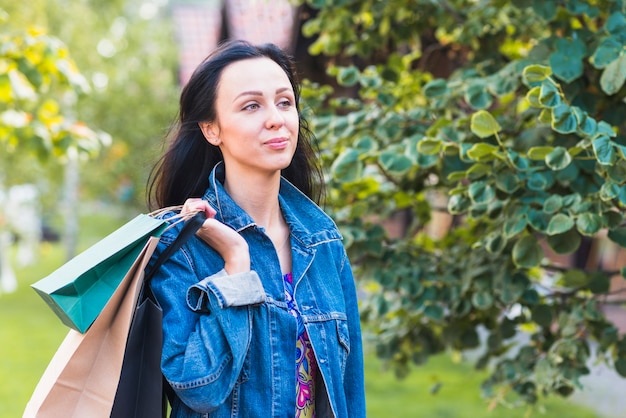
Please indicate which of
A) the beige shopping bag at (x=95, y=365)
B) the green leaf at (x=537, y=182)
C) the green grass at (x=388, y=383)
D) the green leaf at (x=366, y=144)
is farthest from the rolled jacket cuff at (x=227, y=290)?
the green grass at (x=388, y=383)

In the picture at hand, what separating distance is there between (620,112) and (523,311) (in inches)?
34.7

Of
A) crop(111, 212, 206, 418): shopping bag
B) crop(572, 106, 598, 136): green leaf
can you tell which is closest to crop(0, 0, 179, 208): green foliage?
crop(572, 106, 598, 136): green leaf

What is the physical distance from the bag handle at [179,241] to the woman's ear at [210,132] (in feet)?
0.79

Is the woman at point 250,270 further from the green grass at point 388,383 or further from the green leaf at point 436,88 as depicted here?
the green grass at point 388,383

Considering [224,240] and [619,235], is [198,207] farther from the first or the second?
[619,235]

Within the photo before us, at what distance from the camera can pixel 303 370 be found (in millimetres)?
2055

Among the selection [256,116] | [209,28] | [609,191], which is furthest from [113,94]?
[256,116]

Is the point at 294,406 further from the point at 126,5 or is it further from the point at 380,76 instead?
the point at 126,5

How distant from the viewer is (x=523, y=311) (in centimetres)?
362

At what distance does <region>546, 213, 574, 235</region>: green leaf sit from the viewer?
268 centimetres

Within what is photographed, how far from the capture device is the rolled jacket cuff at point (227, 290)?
1863mm

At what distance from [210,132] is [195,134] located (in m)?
0.09

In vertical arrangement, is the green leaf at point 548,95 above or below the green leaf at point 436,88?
above

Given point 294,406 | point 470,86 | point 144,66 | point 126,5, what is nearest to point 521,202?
point 470,86
